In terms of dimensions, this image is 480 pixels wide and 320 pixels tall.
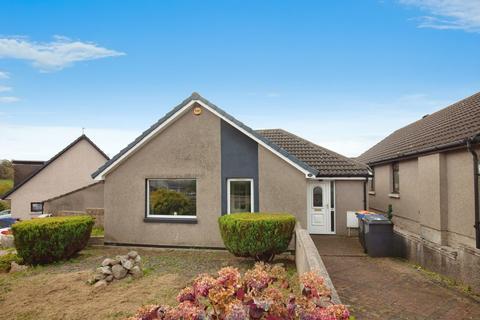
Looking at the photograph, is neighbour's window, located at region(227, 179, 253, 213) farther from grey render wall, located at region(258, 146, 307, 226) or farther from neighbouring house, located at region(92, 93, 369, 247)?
grey render wall, located at region(258, 146, 307, 226)

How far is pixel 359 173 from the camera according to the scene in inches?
579

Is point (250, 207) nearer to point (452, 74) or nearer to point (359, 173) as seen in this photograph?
point (359, 173)

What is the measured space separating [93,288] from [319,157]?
1119 centimetres

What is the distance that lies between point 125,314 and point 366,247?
8489 mm

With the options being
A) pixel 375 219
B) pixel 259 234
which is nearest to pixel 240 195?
pixel 259 234

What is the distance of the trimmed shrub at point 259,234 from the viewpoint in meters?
9.63

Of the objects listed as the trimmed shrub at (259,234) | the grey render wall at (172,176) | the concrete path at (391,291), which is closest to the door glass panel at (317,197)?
the concrete path at (391,291)

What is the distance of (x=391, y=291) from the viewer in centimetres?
809

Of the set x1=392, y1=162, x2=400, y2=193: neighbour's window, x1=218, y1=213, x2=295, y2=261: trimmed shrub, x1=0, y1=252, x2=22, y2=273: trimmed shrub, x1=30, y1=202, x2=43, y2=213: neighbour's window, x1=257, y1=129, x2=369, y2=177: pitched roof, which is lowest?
x1=0, y1=252, x2=22, y2=273: trimmed shrub

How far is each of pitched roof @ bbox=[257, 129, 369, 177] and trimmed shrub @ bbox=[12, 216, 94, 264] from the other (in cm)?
1008

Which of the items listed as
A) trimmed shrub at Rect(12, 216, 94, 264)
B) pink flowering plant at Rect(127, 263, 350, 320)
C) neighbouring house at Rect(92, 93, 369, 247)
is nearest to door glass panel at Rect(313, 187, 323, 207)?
neighbouring house at Rect(92, 93, 369, 247)

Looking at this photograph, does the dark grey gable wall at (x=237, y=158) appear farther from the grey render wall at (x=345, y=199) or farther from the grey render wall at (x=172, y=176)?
the grey render wall at (x=345, y=199)

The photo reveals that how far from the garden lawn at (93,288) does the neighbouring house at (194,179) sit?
3.52 ft

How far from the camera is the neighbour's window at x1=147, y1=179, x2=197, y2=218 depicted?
12930 mm
